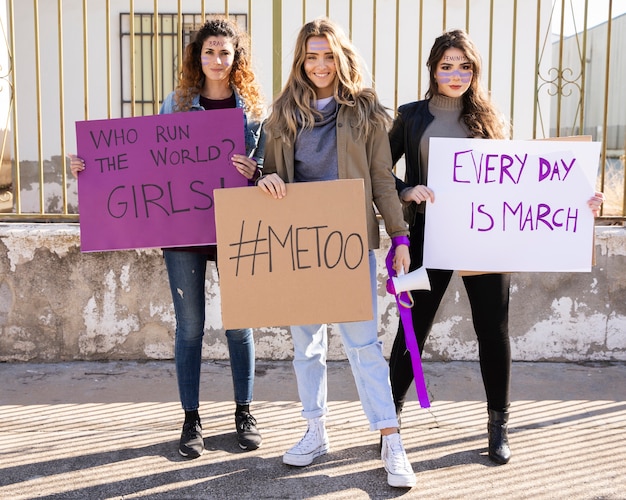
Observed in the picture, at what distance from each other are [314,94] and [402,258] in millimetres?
705

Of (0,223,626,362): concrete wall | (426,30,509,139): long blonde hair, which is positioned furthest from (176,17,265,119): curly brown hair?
(0,223,626,362): concrete wall

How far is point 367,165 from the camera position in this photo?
275 cm

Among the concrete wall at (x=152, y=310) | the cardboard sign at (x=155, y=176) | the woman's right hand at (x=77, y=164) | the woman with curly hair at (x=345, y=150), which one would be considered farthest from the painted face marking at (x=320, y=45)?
the concrete wall at (x=152, y=310)

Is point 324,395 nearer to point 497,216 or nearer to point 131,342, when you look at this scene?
point 497,216

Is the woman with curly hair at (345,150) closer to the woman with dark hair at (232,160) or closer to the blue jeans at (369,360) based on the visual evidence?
the blue jeans at (369,360)

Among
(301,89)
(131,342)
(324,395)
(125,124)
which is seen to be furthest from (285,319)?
(131,342)

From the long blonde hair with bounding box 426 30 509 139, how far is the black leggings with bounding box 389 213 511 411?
0.46 m

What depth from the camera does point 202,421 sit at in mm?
3486

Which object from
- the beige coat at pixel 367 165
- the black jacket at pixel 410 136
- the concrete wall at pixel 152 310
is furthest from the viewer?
the concrete wall at pixel 152 310

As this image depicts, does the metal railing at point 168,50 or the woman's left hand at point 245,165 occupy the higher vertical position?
the metal railing at point 168,50

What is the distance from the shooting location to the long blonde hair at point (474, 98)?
283 centimetres

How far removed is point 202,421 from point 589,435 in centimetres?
179

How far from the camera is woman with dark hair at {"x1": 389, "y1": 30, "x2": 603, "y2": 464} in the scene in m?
2.84

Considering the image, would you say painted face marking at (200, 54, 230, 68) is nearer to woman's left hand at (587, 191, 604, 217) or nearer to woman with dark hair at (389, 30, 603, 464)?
woman with dark hair at (389, 30, 603, 464)
